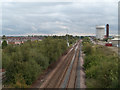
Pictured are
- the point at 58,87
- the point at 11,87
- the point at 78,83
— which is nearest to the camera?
the point at 11,87

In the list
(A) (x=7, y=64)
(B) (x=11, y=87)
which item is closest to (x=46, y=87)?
(B) (x=11, y=87)

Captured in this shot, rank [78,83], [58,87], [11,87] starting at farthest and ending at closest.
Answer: [78,83] → [58,87] → [11,87]

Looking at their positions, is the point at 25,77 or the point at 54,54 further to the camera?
the point at 54,54

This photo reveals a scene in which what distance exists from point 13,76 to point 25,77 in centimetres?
→ 131

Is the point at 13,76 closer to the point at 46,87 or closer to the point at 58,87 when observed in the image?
the point at 46,87

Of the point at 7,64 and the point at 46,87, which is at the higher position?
the point at 7,64

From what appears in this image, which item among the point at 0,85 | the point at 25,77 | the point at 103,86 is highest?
the point at 103,86

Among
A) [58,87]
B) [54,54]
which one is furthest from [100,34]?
[58,87]

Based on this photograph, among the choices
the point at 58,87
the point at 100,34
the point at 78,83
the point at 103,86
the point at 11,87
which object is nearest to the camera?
the point at 103,86

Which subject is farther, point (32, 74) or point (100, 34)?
point (100, 34)

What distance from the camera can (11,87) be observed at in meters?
14.3

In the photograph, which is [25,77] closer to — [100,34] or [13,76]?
[13,76]

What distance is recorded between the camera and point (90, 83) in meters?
9.38

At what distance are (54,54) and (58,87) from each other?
11.2 meters
